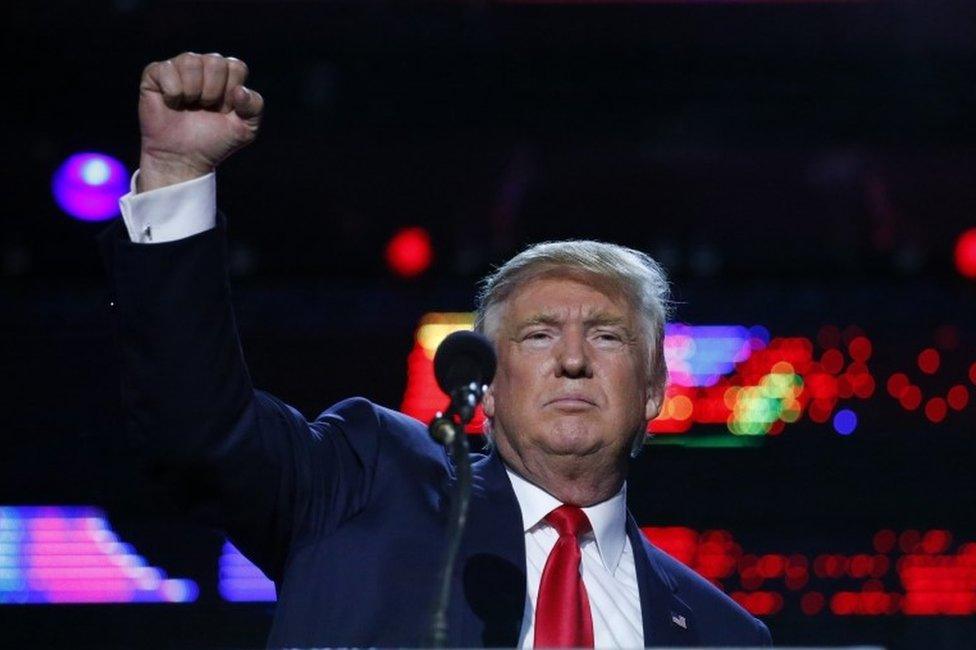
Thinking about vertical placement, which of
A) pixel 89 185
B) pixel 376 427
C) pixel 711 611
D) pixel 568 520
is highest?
pixel 89 185

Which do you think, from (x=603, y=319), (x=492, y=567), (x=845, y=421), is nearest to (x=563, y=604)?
(x=492, y=567)

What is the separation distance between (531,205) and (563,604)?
3195mm

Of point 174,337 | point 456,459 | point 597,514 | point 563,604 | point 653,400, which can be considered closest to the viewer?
point 456,459

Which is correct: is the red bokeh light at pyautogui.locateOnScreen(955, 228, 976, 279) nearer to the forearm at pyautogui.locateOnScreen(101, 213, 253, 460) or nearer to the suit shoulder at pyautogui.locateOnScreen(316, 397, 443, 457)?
the suit shoulder at pyautogui.locateOnScreen(316, 397, 443, 457)

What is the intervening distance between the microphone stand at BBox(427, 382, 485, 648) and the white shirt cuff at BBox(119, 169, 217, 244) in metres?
0.37

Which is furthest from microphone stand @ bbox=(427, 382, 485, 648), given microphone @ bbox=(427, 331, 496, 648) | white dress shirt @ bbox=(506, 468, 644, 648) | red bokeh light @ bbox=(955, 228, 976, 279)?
red bokeh light @ bbox=(955, 228, 976, 279)

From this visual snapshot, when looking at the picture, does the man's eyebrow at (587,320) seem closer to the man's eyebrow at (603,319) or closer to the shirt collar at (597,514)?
the man's eyebrow at (603,319)

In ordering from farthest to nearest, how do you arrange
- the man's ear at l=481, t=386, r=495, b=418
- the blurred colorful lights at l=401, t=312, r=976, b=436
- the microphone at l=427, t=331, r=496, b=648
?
the blurred colorful lights at l=401, t=312, r=976, b=436 < the man's ear at l=481, t=386, r=495, b=418 < the microphone at l=427, t=331, r=496, b=648

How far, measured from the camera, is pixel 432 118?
16.8 feet

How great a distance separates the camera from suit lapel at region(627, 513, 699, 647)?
86.7 inches

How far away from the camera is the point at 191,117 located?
5.91 ft

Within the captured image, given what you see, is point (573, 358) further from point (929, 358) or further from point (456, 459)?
point (929, 358)

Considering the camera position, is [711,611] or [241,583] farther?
[241,583]

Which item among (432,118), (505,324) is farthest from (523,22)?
(505,324)
